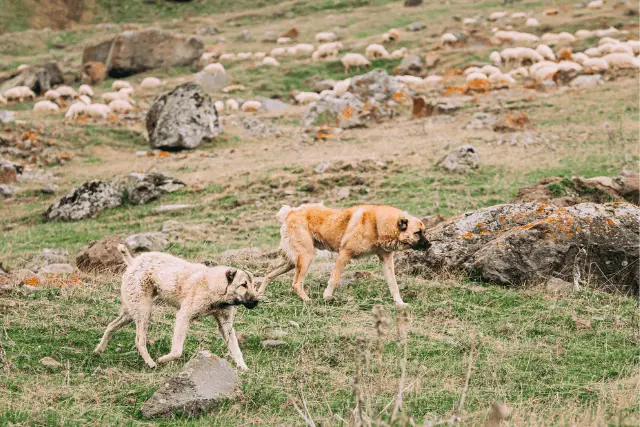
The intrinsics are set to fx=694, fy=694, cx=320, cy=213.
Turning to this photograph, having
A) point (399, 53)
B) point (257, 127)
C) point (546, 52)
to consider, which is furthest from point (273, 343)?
point (399, 53)

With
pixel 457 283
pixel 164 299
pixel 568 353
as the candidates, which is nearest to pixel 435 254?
pixel 457 283

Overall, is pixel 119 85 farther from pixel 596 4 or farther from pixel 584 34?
pixel 596 4

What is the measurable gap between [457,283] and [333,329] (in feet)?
8.60

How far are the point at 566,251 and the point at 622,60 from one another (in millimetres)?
25475

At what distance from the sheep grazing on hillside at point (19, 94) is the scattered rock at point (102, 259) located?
27.9 metres

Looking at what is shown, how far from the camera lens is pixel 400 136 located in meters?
24.9

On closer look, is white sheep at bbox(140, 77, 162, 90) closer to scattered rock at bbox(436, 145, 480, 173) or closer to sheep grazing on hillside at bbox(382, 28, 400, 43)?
sheep grazing on hillside at bbox(382, 28, 400, 43)

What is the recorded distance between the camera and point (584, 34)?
137ft

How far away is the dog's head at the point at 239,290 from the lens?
24.0ft

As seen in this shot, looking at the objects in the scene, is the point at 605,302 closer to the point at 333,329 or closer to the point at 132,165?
the point at 333,329

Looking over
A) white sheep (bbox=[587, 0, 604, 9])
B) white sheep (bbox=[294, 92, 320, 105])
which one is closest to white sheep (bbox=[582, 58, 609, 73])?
white sheep (bbox=[294, 92, 320, 105])

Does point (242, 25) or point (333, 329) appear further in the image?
point (242, 25)

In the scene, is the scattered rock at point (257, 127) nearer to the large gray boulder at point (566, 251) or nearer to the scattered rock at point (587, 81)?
the scattered rock at point (587, 81)

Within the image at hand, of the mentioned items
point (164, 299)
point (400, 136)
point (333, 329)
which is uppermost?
point (164, 299)
